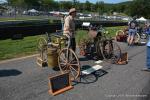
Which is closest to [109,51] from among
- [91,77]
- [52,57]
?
[91,77]

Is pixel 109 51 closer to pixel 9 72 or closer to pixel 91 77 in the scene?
pixel 91 77

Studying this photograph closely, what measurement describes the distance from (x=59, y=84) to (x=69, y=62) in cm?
133

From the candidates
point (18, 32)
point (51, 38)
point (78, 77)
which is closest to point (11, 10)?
point (18, 32)

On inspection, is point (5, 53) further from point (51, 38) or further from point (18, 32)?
→ point (18, 32)

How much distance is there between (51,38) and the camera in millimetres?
9672

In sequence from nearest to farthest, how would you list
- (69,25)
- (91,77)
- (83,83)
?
(83,83), (91,77), (69,25)

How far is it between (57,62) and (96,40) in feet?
9.04

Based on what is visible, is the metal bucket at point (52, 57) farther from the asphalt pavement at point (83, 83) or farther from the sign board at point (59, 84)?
the sign board at point (59, 84)

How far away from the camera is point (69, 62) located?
7.96 meters

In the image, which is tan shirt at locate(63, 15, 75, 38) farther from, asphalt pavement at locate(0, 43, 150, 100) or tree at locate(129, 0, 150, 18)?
tree at locate(129, 0, 150, 18)

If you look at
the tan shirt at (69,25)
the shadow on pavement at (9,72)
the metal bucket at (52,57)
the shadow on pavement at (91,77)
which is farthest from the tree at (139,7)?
the shadow on pavement at (9,72)

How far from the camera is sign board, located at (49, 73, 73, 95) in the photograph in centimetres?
651

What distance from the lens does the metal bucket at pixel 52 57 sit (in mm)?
8430

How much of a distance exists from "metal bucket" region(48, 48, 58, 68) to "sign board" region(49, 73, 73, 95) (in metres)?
1.65
